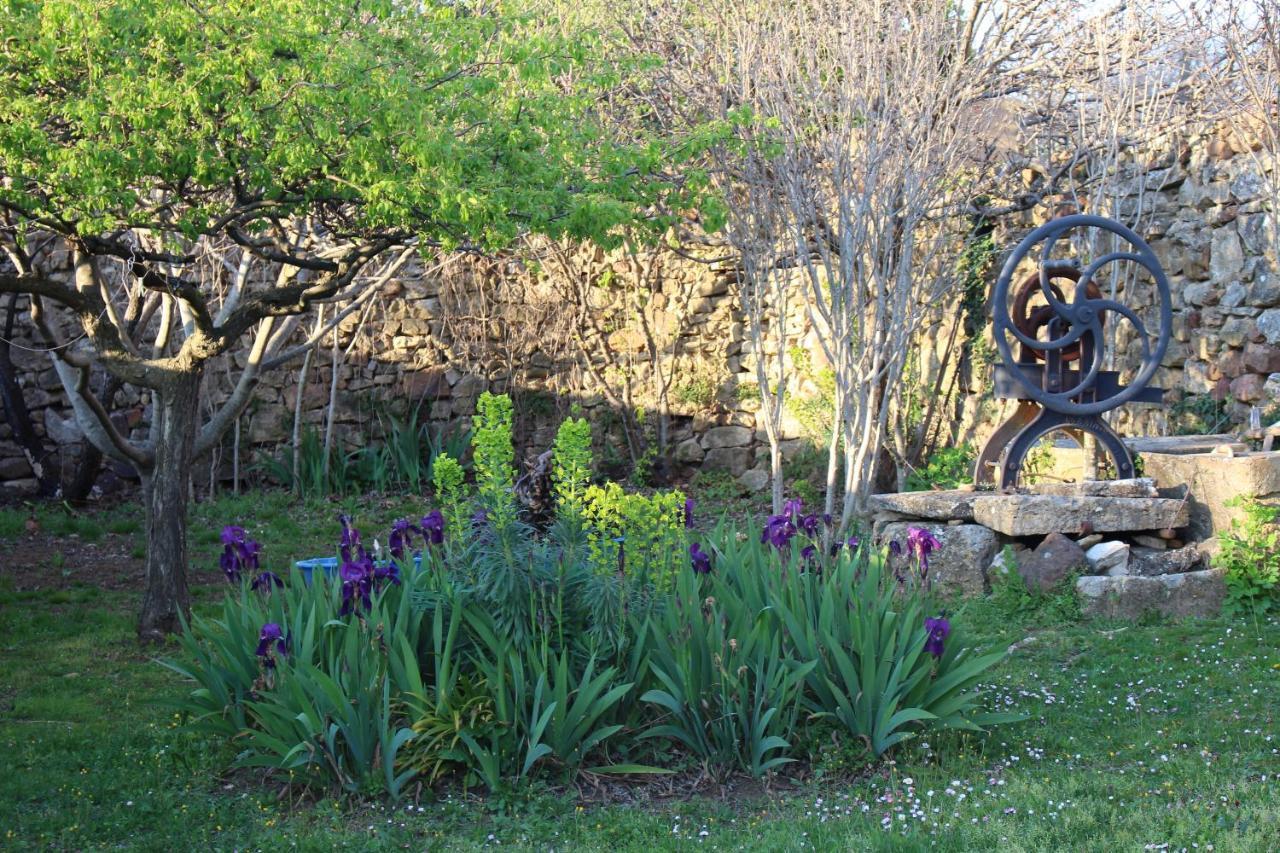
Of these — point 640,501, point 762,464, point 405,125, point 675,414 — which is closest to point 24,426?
point 675,414

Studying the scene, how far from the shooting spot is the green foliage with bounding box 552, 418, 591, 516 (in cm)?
462

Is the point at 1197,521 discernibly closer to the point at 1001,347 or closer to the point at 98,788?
the point at 1001,347

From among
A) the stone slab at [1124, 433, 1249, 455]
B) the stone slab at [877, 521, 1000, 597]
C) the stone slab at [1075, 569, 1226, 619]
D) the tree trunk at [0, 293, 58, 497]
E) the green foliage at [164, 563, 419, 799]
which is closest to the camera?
the green foliage at [164, 563, 419, 799]

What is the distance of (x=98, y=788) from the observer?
452 cm

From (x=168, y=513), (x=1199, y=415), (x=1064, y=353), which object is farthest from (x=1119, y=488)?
(x=168, y=513)

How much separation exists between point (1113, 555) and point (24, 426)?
30.5ft

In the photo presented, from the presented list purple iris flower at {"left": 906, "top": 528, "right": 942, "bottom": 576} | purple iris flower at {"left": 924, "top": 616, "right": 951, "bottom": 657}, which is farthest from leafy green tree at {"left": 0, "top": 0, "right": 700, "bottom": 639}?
purple iris flower at {"left": 924, "top": 616, "right": 951, "bottom": 657}

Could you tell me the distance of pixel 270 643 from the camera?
442 centimetres

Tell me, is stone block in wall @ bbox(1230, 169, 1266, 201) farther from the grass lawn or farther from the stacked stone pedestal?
the grass lawn

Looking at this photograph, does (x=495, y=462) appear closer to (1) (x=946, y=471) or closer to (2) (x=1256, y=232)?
(1) (x=946, y=471)

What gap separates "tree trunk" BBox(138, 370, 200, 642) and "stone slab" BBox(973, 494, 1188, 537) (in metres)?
4.51

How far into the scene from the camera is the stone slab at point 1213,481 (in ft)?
21.5

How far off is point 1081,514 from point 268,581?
4.40 m

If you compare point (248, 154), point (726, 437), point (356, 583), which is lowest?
point (356, 583)
